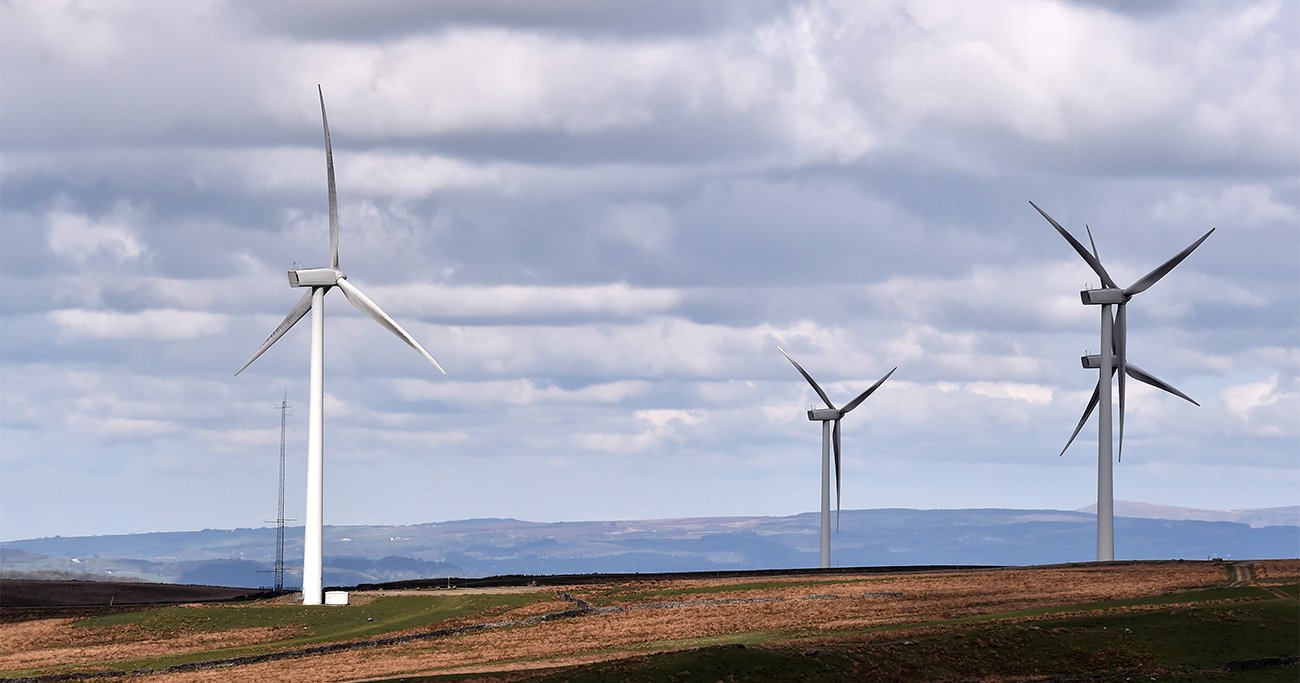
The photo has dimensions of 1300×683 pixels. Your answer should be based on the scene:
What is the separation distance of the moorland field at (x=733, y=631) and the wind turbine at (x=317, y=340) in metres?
4.29

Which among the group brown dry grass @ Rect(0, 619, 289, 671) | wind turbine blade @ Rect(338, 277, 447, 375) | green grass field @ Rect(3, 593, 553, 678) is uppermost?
wind turbine blade @ Rect(338, 277, 447, 375)

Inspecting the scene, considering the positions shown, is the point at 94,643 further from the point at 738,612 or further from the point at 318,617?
the point at 738,612

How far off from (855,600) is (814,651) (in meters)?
36.5

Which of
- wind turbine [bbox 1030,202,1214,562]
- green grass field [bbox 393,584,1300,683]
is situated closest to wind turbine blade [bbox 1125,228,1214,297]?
wind turbine [bbox 1030,202,1214,562]

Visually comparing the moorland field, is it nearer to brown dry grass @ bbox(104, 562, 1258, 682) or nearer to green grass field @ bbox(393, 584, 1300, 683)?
green grass field @ bbox(393, 584, 1300, 683)

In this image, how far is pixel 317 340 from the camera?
459 feet

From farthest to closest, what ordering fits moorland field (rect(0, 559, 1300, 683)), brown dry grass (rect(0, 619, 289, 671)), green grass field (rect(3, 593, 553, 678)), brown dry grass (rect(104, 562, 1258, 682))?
green grass field (rect(3, 593, 553, 678)) → brown dry grass (rect(0, 619, 289, 671)) → brown dry grass (rect(104, 562, 1258, 682)) → moorland field (rect(0, 559, 1300, 683))

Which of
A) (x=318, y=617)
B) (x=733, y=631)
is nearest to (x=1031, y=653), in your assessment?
(x=733, y=631)

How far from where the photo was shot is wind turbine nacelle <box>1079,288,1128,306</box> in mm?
171125

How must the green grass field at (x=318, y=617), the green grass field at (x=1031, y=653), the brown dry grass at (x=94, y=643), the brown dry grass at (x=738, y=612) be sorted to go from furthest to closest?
the green grass field at (x=318, y=617) → the brown dry grass at (x=94, y=643) → the brown dry grass at (x=738, y=612) → the green grass field at (x=1031, y=653)

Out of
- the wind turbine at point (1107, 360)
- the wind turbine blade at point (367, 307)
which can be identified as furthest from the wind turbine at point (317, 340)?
the wind turbine at point (1107, 360)

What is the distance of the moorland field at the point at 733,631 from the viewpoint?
9675cm

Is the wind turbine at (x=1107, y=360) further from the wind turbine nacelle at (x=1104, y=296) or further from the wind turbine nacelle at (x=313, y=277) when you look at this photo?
the wind turbine nacelle at (x=313, y=277)

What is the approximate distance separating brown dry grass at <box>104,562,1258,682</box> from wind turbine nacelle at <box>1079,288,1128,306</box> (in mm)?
27415
